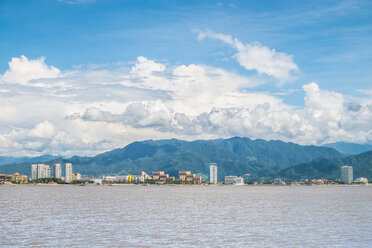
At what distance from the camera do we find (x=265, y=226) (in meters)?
69.8

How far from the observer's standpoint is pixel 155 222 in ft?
247

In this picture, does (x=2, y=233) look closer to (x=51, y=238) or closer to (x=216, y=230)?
(x=51, y=238)

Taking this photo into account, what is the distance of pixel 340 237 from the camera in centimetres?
5816

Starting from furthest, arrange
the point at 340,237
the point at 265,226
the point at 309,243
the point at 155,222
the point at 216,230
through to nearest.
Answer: the point at 155,222, the point at 265,226, the point at 216,230, the point at 340,237, the point at 309,243

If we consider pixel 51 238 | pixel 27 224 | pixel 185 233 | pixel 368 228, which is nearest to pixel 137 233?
pixel 185 233

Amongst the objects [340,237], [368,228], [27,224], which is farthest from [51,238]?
[368,228]

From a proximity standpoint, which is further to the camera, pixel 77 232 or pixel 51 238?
pixel 77 232

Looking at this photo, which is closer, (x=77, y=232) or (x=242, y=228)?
(x=77, y=232)

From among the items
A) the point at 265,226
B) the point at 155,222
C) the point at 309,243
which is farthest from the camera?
the point at 155,222

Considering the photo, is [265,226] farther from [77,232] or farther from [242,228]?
[77,232]

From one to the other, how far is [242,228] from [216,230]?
201 inches

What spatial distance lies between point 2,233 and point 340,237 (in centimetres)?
4593

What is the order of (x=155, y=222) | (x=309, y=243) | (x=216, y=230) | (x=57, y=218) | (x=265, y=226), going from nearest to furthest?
(x=309, y=243)
(x=216, y=230)
(x=265, y=226)
(x=155, y=222)
(x=57, y=218)

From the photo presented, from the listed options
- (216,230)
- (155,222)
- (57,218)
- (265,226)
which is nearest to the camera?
(216,230)
